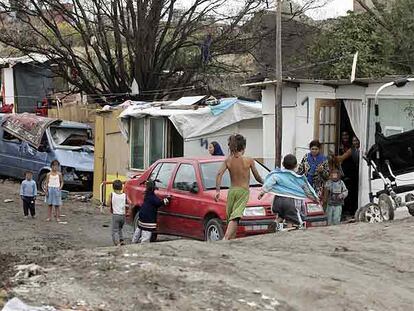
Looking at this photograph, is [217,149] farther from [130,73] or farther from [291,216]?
[130,73]

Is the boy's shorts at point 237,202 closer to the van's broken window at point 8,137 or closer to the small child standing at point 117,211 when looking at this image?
the small child standing at point 117,211

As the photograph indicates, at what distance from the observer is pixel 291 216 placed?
32.4 ft

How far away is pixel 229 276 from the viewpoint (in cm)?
605

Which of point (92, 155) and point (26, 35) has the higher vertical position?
point (26, 35)

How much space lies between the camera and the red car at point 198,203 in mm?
10406

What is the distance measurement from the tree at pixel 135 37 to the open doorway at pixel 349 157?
473 inches

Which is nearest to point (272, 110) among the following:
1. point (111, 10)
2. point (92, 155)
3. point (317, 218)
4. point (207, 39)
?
point (317, 218)

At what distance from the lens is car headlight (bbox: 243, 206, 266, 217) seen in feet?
33.8

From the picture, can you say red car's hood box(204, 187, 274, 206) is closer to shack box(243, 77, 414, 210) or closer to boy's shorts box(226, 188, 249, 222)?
boy's shorts box(226, 188, 249, 222)

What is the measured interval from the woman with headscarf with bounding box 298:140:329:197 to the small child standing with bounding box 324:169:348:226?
8.1 inches

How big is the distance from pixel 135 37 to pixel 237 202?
17398mm

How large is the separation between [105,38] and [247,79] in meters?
5.46

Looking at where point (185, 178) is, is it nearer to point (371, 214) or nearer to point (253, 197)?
point (253, 197)

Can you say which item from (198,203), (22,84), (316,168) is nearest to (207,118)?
(316,168)
